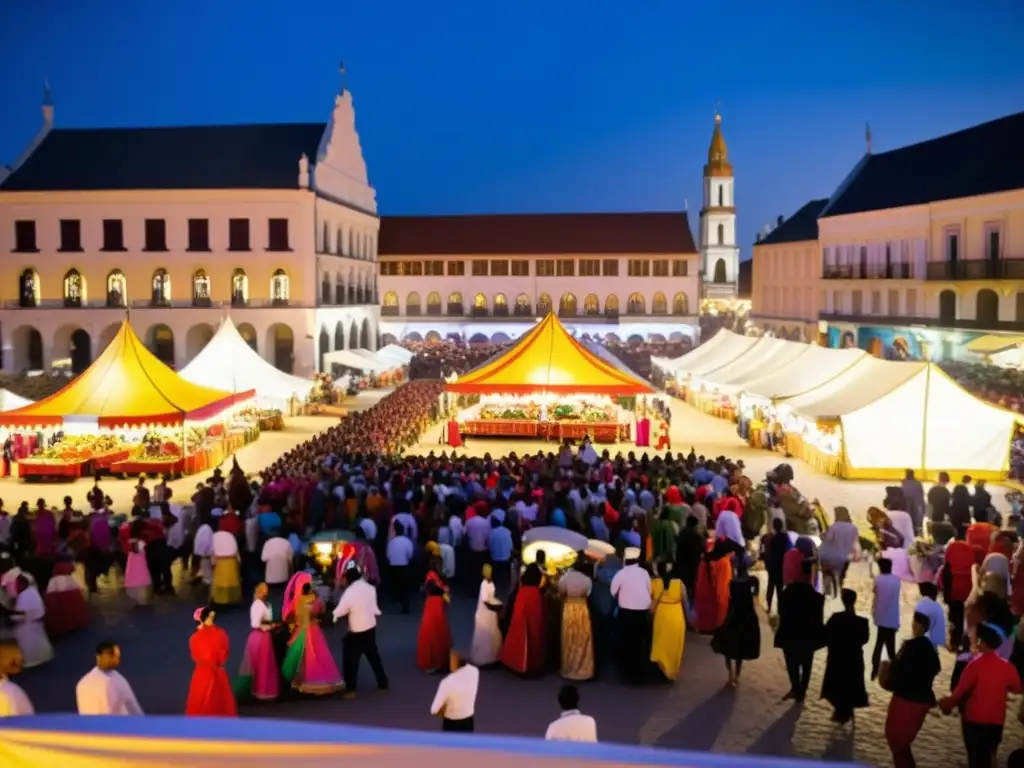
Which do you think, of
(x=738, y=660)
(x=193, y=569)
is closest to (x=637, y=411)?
(x=193, y=569)

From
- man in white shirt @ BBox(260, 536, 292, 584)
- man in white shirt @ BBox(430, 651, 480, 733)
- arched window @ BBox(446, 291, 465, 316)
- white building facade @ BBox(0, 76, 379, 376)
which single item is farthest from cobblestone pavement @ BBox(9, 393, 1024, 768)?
arched window @ BBox(446, 291, 465, 316)

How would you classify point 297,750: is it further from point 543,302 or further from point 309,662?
point 543,302

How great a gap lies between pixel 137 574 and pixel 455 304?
48311 mm

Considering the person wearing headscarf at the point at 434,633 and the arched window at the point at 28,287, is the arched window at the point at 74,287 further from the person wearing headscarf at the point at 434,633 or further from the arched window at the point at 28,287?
the person wearing headscarf at the point at 434,633

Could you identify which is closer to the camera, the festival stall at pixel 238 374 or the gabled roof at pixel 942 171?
the festival stall at pixel 238 374

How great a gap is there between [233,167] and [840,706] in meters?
35.1

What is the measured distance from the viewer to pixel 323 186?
40.1 m

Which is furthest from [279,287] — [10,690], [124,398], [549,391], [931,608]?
[10,690]

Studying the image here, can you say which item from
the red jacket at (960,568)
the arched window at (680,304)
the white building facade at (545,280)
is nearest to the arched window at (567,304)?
the white building facade at (545,280)

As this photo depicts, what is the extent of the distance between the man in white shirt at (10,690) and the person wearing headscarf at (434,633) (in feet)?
11.8

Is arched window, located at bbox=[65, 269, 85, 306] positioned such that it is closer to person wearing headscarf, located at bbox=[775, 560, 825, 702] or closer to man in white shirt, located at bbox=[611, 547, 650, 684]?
→ man in white shirt, located at bbox=[611, 547, 650, 684]

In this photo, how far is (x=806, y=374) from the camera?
75.8 ft

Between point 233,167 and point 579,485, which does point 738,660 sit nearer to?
point 579,485

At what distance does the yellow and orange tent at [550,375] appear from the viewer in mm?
Answer: 22906
